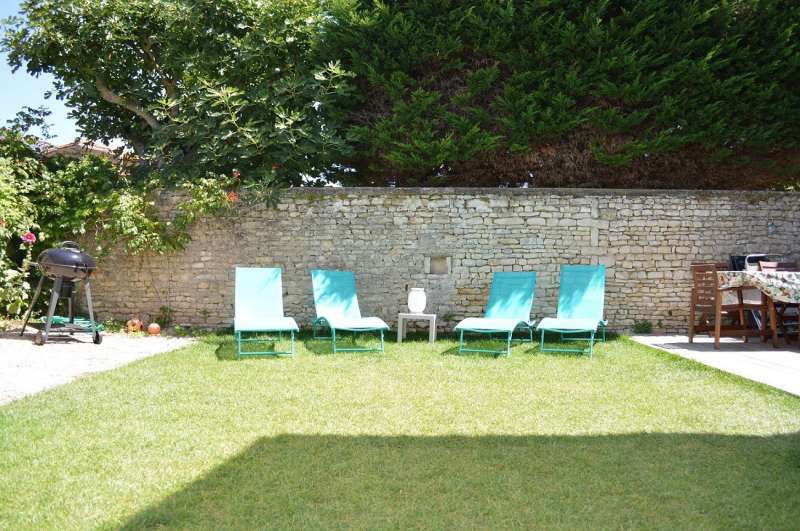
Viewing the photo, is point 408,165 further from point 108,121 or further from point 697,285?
point 108,121

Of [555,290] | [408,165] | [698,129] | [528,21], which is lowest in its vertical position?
[555,290]

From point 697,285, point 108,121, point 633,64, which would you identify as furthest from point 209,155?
point 697,285

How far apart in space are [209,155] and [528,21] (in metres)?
5.11

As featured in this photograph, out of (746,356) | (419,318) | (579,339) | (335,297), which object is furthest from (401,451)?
(579,339)

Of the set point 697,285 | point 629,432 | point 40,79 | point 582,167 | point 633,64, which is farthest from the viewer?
point 40,79

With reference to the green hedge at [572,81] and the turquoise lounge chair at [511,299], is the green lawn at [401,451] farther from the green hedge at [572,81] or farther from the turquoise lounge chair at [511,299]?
the green hedge at [572,81]

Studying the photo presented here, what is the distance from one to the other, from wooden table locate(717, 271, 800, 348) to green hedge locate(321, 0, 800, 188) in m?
2.47

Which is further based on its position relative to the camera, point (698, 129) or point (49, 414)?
point (698, 129)

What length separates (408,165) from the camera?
9250mm

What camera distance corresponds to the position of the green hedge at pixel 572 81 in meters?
8.80

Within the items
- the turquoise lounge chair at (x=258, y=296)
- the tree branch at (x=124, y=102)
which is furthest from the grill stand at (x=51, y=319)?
the tree branch at (x=124, y=102)

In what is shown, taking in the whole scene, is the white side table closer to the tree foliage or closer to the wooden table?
the tree foliage

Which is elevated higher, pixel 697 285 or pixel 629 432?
pixel 697 285

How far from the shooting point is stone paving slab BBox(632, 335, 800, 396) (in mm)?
5815
